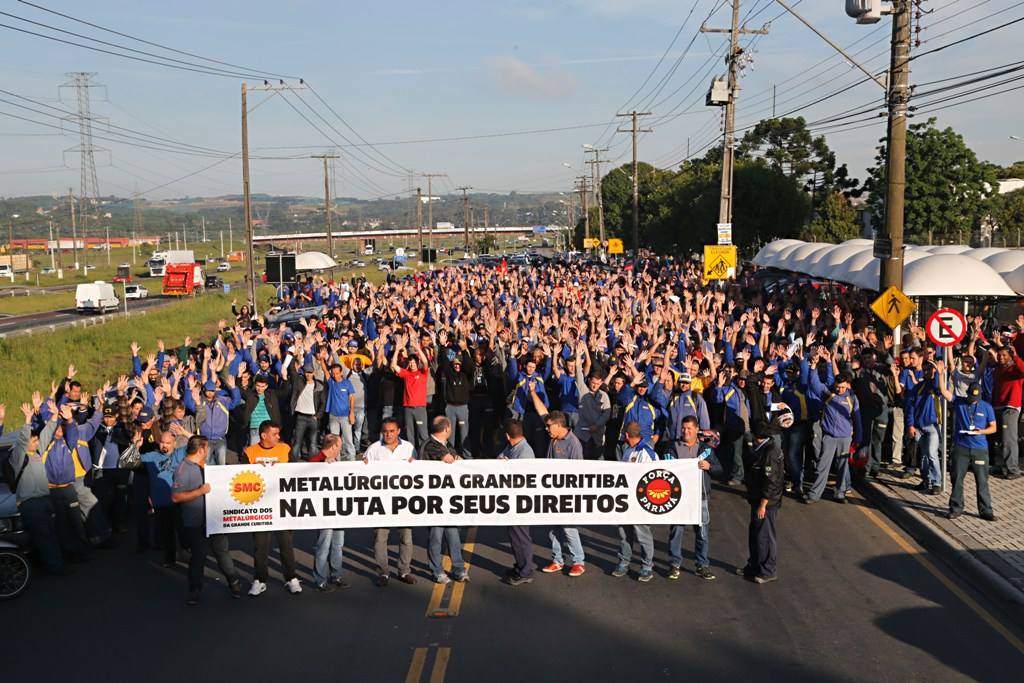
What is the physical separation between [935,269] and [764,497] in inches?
518

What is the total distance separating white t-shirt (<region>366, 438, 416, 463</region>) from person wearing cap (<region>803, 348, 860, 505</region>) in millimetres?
5409

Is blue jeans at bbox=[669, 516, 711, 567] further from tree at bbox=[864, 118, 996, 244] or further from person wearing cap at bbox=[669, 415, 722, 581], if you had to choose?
tree at bbox=[864, 118, 996, 244]

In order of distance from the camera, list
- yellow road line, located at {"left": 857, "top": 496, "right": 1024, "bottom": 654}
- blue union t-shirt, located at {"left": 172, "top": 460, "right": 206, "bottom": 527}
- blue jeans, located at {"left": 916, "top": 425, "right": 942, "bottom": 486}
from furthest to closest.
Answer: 1. blue jeans, located at {"left": 916, "top": 425, "right": 942, "bottom": 486}
2. blue union t-shirt, located at {"left": 172, "top": 460, "right": 206, "bottom": 527}
3. yellow road line, located at {"left": 857, "top": 496, "right": 1024, "bottom": 654}

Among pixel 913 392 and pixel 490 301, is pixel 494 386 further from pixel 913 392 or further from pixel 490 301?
pixel 490 301

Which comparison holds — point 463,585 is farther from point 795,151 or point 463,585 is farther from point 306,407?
point 795,151

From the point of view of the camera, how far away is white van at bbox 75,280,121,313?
5581 centimetres

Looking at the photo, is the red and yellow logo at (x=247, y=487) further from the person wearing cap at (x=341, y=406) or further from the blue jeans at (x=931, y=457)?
the blue jeans at (x=931, y=457)

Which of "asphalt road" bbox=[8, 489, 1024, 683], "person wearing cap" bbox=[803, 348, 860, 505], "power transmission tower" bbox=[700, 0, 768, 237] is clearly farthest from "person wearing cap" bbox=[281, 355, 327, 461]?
"power transmission tower" bbox=[700, 0, 768, 237]

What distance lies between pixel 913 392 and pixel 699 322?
6.88 metres

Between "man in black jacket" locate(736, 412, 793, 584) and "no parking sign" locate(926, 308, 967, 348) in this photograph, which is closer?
"man in black jacket" locate(736, 412, 793, 584)

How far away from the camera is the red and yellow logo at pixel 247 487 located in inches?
363

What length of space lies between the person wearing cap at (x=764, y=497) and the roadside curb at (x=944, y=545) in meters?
1.86

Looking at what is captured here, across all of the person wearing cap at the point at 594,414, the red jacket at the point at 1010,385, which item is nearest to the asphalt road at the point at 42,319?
the person wearing cap at the point at 594,414

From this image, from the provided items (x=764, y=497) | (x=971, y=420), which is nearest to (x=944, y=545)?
(x=971, y=420)
